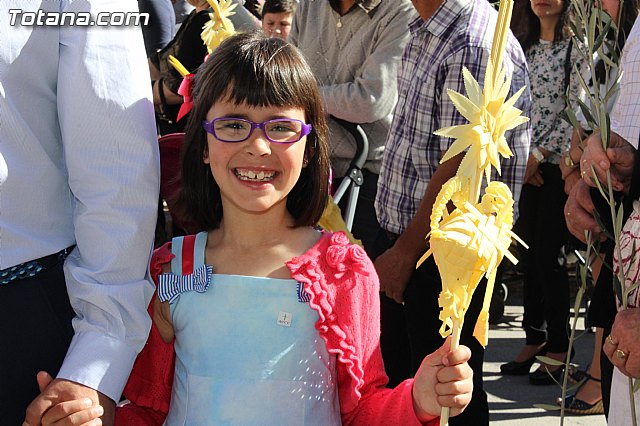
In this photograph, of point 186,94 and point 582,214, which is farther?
point 186,94

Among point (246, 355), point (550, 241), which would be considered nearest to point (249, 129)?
point (246, 355)

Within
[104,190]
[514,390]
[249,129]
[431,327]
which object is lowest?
[514,390]

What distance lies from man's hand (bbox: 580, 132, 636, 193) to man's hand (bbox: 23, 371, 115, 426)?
1.15 m

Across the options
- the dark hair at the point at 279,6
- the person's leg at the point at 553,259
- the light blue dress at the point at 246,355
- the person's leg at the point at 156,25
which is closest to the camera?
the light blue dress at the point at 246,355

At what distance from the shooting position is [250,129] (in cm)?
188

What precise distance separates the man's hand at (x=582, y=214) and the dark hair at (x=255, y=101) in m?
0.63

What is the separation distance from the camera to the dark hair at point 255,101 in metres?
1.90

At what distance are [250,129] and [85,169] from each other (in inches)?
14.6

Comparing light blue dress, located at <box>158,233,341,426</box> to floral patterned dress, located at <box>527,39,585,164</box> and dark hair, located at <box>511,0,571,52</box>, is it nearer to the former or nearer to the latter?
floral patterned dress, located at <box>527,39,585,164</box>

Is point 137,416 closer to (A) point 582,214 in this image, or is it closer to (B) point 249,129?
(B) point 249,129

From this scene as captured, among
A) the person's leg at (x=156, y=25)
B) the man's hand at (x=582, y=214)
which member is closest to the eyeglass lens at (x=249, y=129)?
the man's hand at (x=582, y=214)

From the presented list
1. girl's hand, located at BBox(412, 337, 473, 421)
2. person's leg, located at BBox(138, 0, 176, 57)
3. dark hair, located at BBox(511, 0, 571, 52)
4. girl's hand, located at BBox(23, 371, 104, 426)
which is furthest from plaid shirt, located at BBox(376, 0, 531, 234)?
person's leg, located at BBox(138, 0, 176, 57)

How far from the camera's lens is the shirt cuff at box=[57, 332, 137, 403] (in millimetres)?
1639

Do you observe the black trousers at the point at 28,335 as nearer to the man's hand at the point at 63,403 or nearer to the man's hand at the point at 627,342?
the man's hand at the point at 63,403
